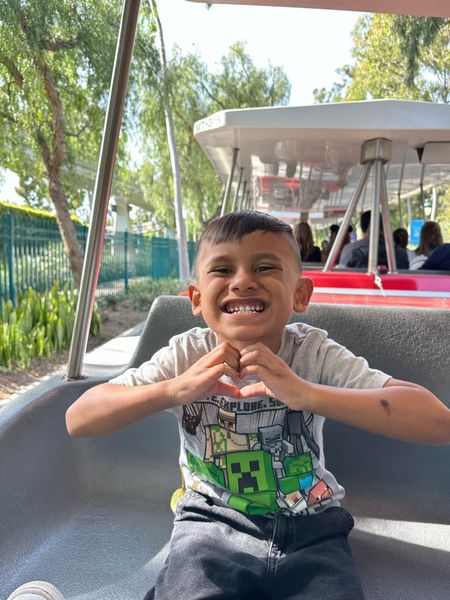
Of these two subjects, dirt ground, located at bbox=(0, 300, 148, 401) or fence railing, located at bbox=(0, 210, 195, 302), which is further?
fence railing, located at bbox=(0, 210, 195, 302)

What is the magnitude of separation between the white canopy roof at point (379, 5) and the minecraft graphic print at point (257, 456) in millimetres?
1030

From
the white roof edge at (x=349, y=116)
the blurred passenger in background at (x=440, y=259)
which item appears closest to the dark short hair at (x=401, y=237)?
the blurred passenger in background at (x=440, y=259)

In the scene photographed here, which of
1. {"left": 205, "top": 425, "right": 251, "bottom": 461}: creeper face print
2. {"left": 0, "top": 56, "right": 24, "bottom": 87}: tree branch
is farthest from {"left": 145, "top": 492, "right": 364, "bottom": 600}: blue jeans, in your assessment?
{"left": 0, "top": 56, "right": 24, "bottom": 87}: tree branch

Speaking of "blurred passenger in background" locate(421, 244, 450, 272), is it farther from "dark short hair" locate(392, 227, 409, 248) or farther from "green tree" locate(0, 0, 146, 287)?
"green tree" locate(0, 0, 146, 287)

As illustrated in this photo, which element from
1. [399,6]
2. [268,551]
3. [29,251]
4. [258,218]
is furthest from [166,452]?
→ [29,251]

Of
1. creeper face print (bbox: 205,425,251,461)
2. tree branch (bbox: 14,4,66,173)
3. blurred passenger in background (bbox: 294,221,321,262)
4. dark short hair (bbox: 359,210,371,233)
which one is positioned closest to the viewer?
creeper face print (bbox: 205,425,251,461)

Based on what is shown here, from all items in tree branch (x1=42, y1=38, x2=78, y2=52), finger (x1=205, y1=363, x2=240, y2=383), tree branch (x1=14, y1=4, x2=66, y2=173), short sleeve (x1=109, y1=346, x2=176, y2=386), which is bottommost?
short sleeve (x1=109, y1=346, x2=176, y2=386)

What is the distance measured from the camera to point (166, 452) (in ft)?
5.51

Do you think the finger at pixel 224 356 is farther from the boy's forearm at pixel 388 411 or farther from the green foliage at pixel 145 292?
the green foliage at pixel 145 292

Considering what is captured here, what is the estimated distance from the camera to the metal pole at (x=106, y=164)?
4.76 feet

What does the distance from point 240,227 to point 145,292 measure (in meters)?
10.5

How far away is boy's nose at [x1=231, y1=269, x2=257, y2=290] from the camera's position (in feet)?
3.61

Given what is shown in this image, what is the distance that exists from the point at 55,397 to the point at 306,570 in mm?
807

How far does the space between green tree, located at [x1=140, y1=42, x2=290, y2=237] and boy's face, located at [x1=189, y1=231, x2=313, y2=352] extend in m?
12.9
